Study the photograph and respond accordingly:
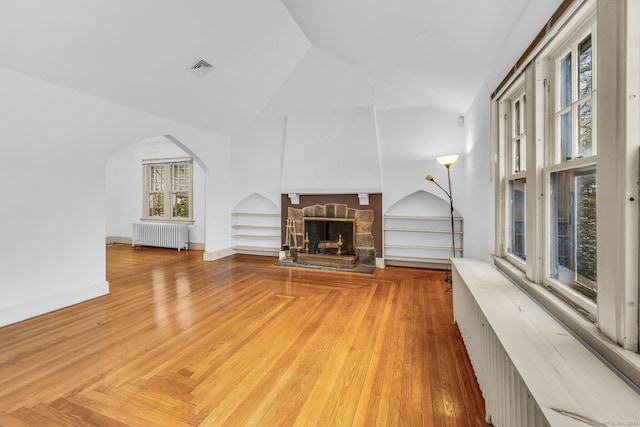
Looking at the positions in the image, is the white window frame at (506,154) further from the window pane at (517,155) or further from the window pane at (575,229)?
the window pane at (575,229)

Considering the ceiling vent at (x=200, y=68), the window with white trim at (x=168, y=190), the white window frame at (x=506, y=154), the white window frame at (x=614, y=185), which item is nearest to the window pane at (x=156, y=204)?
the window with white trim at (x=168, y=190)

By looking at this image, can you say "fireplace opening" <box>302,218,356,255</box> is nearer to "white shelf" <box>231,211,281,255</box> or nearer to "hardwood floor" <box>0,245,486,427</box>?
"white shelf" <box>231,211,281,255</box>

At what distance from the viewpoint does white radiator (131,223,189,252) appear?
6.91 metres

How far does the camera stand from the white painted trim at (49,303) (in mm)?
2869

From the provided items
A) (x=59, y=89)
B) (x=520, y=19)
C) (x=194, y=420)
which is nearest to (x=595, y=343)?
(x=194, y=420)

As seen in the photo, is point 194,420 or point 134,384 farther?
point 134,384

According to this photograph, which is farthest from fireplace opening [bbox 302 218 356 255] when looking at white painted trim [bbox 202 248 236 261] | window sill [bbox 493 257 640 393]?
window sill [bbox 493 257 640 393]

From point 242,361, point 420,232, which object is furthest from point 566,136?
point 420,232

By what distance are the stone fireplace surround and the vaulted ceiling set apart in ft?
5.84

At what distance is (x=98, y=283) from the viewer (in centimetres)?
369

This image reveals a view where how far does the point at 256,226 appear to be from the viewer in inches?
245

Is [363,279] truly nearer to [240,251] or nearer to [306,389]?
[306,389]

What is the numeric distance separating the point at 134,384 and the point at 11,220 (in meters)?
2.44

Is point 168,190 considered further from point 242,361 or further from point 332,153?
point 242,361
